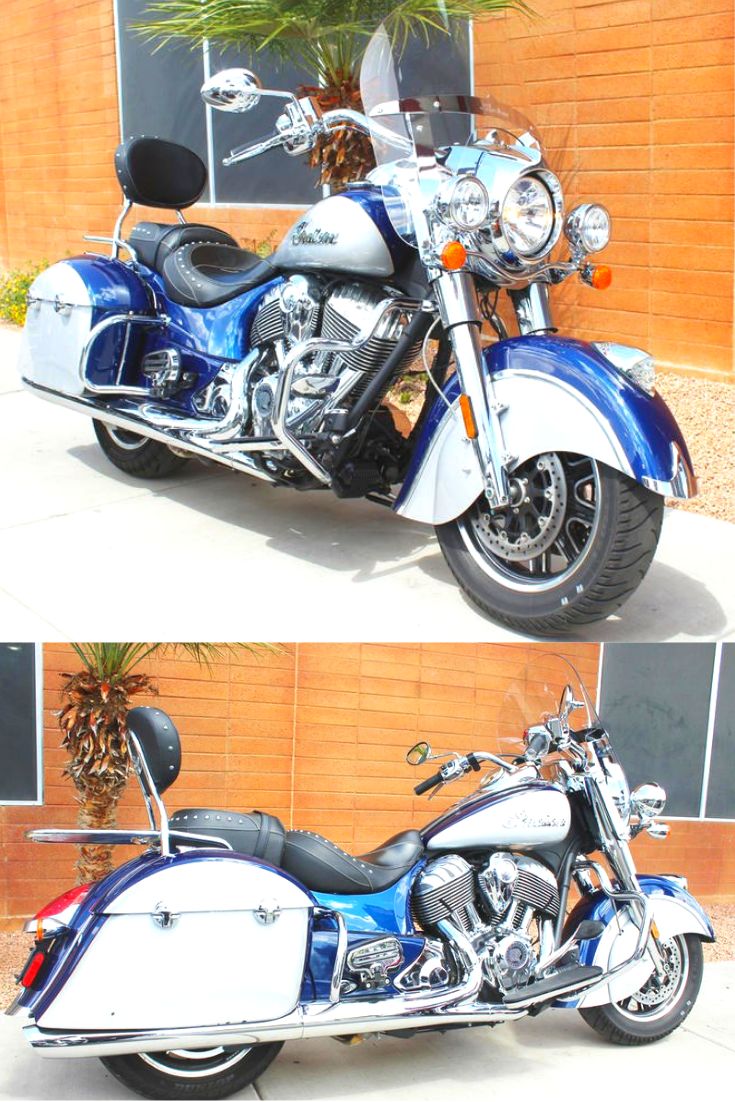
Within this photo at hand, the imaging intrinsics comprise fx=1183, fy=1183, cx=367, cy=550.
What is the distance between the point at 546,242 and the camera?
3861 mm

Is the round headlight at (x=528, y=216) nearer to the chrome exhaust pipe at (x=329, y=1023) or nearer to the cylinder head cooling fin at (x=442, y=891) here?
the cylinder head cooling fin at (x=442, y=891)

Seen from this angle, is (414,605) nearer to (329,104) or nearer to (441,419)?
(441,419)

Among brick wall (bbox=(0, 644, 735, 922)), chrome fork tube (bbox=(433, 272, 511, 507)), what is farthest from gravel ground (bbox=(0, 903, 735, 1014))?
chrome fork tube (bbox=(433, 272, 511, 507))

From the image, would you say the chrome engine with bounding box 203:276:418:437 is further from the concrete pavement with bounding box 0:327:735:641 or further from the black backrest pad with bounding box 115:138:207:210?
the black backrest pad with bounding box 115:138:207:210

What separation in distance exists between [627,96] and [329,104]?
66.2 inches

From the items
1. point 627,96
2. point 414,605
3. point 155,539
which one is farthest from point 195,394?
point 627,96

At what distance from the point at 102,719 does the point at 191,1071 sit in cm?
161

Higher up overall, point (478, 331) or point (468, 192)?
point (468, 192)

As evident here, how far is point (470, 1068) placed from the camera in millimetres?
3771

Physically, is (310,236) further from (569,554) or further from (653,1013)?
→ (653,1013)

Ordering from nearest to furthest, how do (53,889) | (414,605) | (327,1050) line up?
(327,1050) < (414,605) < (53,889)

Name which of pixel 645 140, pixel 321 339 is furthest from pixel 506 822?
pixel 645 140

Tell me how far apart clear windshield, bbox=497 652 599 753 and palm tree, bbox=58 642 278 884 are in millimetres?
1037

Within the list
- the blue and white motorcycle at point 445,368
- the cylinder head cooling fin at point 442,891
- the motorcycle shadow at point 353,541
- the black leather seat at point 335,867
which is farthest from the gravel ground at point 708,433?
the black leather seat at point 335,867
